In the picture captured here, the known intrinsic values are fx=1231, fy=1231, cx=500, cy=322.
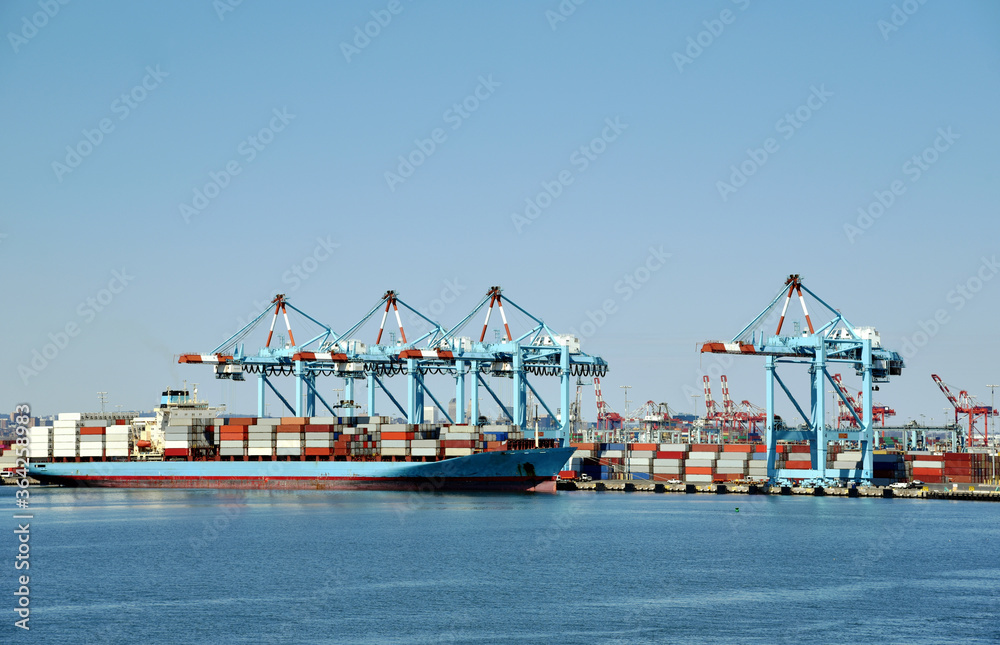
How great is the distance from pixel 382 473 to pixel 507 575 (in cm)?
4274

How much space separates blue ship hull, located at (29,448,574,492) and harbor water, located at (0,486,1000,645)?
1271cm

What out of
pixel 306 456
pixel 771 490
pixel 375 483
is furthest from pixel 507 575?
pixel 771 490

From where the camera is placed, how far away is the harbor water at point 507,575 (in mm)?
35812

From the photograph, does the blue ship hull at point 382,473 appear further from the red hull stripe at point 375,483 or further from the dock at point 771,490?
the dock at point 771,490

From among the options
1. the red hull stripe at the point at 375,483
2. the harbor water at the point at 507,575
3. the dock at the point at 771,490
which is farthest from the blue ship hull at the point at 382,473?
the harbor water at the point at 507,575

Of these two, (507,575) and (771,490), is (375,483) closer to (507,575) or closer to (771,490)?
(771,490)

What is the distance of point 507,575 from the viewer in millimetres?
45344

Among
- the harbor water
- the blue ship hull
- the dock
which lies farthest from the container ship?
the harbor water

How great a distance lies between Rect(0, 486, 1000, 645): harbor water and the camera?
35812mm

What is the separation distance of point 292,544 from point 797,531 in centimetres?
2419

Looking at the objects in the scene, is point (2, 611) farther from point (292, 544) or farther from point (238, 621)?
point (292, 544)

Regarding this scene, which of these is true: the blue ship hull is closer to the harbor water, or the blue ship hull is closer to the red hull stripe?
the red hull stripe

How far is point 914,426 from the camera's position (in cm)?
11925

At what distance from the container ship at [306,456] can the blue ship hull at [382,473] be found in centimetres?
7
